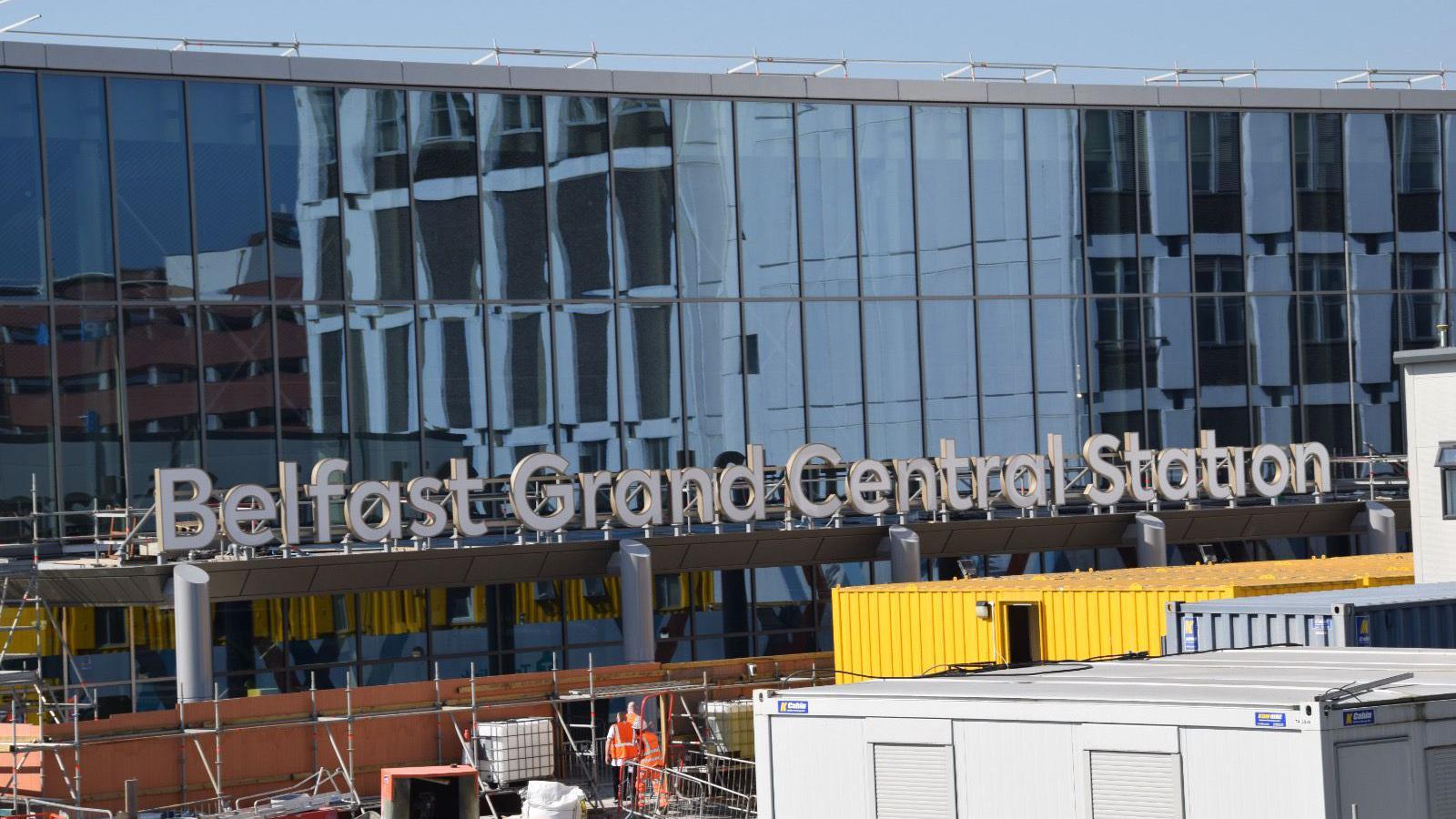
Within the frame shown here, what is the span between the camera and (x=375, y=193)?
42469mm

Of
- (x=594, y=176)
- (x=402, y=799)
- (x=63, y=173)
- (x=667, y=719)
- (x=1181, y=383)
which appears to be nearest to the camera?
(x=402, y=799)

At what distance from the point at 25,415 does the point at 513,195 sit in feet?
38.8

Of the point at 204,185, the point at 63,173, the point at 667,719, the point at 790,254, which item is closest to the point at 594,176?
the point at 790,254

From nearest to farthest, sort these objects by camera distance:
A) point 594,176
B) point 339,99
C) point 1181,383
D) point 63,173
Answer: point 63,173
point 339,99
point 594,176
point 1181,383

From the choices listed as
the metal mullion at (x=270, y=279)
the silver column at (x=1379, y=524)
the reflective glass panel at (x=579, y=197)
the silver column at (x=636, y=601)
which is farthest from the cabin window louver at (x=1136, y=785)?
the silver column at (x=1379, y=524)

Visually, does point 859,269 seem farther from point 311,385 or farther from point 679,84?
point 311,385

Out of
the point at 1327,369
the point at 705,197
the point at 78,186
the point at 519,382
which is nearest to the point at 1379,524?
the point at 1327,369

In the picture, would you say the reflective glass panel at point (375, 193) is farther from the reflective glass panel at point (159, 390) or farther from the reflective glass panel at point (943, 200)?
the reflective glass panel at point (943, 200)

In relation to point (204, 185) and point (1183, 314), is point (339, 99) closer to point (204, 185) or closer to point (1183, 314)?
point (204, 185)

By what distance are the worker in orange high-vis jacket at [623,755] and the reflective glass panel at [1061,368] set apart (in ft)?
66.0

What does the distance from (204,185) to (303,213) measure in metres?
2.18

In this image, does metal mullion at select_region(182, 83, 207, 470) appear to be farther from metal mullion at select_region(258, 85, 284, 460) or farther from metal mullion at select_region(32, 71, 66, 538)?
metal mullion at select_region(32, 71, 66, 538)

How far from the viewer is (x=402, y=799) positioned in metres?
29.5

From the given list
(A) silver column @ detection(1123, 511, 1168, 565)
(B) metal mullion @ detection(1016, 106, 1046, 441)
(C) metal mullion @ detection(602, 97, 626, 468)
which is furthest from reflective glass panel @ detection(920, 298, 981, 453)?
(C) metal mullion @ detection(602, 97, 626, 468)
